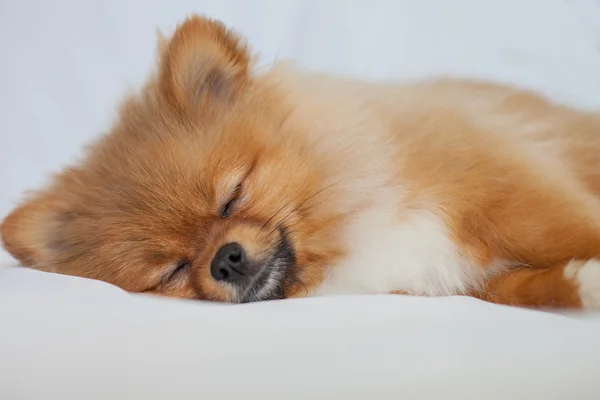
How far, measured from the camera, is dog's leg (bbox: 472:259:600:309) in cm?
182

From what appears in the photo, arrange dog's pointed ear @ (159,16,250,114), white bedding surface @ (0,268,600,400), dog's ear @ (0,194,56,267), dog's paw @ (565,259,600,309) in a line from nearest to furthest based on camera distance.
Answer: white bedding surface @ (0,268,600,400)
dog's paw @ (565,259,600,309)
dog's pointed ear @ (159,16,250,114)
dog's ear @ (0,194,56,267)

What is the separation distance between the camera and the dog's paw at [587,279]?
1810 mm

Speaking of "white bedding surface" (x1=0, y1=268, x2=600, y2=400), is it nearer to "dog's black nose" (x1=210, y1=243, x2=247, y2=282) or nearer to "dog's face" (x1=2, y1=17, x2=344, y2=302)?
"dog's black nose" (x1=210, y1=243, x2=247, y2=282)

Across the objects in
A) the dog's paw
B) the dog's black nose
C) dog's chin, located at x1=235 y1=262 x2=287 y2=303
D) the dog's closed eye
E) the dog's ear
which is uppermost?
the dog's paw

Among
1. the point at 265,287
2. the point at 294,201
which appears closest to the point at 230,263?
the point at 265,287

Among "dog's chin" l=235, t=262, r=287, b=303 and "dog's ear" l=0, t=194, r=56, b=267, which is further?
"dog's ear" l=0, t=194, r=56, b=267

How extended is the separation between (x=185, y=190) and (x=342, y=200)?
575mm

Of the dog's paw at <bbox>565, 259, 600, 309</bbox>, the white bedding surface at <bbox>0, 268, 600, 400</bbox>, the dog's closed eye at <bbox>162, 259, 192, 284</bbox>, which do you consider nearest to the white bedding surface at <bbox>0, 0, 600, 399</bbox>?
the white bedding surface at <bbox>0, 268, 600, 400</bbox>

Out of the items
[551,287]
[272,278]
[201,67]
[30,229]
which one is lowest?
[30,229]

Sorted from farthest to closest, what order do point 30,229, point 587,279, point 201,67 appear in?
point 30,229 < point 201,67 < point 587,279

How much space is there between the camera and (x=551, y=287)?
190cm

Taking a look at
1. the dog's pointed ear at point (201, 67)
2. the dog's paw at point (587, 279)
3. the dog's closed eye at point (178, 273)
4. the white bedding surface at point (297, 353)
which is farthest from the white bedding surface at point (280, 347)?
the dog's pointed ear at point (201, 67)

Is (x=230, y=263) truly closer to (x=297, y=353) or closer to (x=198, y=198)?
(x=198, y=198)

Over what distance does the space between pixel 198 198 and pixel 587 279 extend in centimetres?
124
